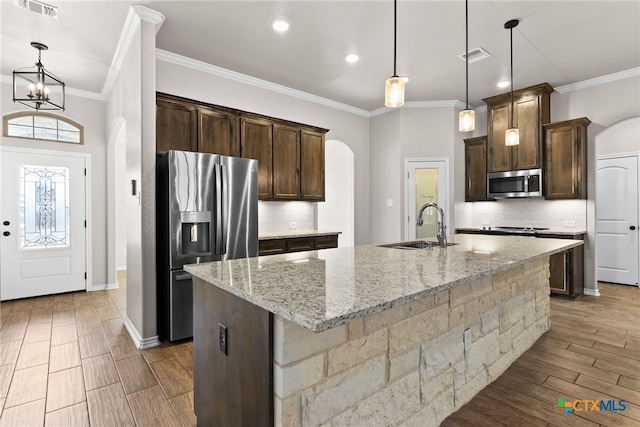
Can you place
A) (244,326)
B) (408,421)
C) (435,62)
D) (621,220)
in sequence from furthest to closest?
(621,220)
(435,62)
(408,421)
(244,326)

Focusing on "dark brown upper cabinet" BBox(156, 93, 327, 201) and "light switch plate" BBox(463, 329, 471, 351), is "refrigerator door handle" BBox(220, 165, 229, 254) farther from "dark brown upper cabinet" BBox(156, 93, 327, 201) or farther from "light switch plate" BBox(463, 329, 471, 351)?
"light switch plate" BBox(463, 329, 471, 351)

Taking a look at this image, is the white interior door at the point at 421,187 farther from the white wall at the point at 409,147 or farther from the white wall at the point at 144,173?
the white wall at the point at 144,173

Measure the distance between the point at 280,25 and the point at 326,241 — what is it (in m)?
2.65

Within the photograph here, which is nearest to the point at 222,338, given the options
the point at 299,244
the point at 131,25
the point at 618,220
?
the point at 299,244

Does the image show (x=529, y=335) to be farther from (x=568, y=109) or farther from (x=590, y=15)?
(x=568, y=109)

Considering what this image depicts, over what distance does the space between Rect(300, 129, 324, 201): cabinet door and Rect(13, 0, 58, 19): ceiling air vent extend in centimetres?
279

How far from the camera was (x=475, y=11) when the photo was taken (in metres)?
3.06

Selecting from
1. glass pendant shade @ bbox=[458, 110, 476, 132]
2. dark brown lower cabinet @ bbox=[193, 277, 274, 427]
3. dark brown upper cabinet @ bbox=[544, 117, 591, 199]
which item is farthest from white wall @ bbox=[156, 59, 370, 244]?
dark brown lower cabinet @ bbox=[193, 277, 274, 427]

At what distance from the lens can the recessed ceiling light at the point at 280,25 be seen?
3186 millimetres

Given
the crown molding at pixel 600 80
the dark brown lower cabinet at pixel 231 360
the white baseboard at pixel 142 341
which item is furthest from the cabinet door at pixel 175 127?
the crown molding at pixel 600 80

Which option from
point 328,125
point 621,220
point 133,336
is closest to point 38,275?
point 133,336

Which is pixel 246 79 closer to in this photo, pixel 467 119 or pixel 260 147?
pixel 260 147

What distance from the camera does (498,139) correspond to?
5184 mm

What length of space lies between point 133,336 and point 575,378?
3.60 metres
